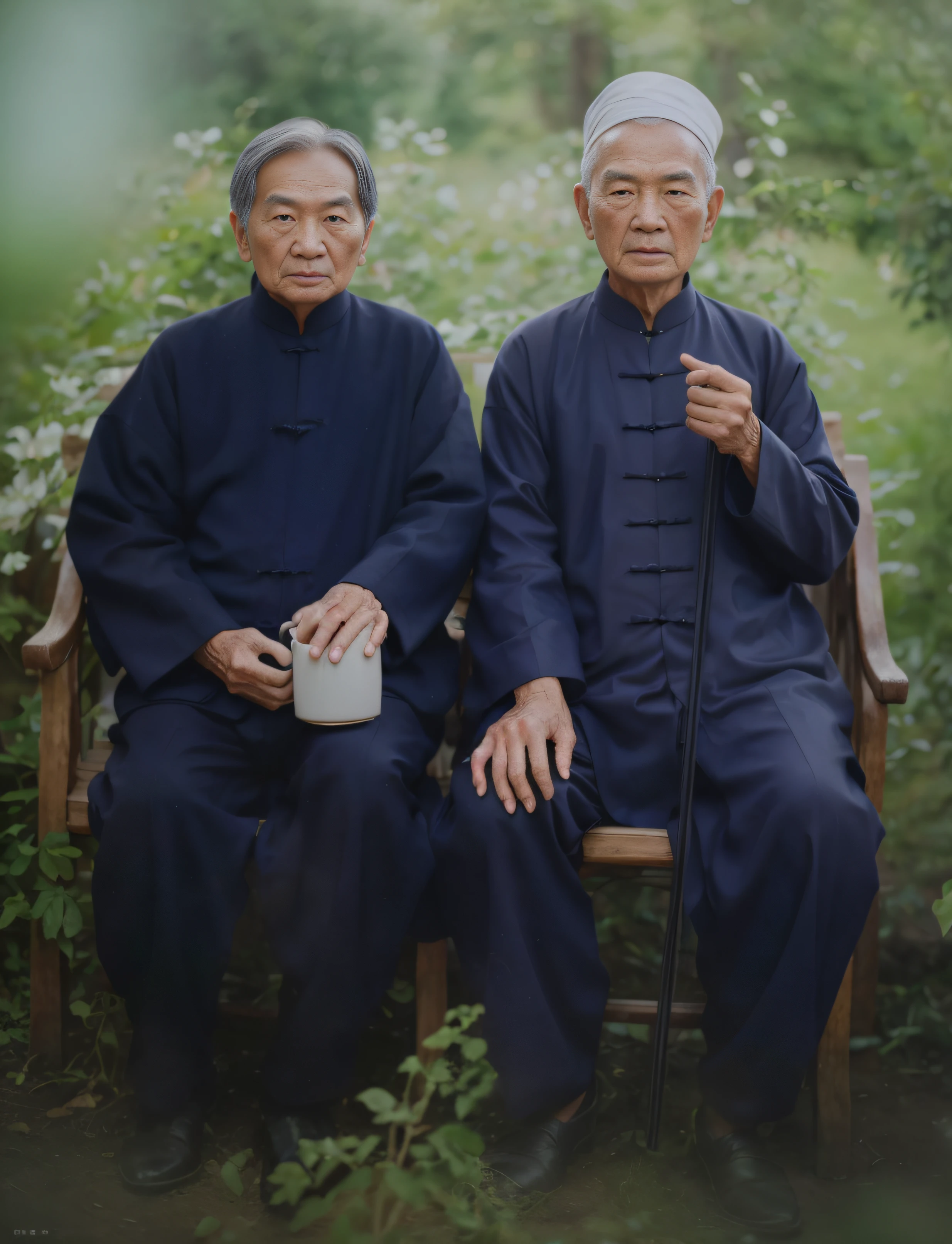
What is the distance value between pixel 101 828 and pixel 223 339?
115cm

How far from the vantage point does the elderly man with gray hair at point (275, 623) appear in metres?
2.30

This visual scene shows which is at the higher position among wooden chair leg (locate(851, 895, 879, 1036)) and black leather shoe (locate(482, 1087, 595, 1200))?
wooden chair leg (locate(851, 895, 879, 1036))

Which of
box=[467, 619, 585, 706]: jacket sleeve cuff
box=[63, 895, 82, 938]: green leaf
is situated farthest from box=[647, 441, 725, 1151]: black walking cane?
box=[63, 895, 82, 938]: green leaf

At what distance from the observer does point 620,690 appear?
98.4 inches

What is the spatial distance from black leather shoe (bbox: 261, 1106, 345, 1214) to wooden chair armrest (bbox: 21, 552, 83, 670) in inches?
42.9

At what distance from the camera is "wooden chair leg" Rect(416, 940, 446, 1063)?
2494 millimetres

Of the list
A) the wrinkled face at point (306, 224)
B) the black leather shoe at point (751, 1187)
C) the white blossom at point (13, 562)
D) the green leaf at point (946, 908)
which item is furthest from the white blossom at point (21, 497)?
the green leaf at point (946, 908)

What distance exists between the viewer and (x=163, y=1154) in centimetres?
229

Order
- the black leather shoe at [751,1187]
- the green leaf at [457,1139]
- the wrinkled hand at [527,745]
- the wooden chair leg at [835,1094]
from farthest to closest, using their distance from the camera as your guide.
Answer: the wooden chair leg at [835,1094] → the wrinkled hand at [527,745] → the black leather shoe at [751,1187] → the green leaf at [457,1139]

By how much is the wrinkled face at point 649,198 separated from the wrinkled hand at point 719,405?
305 mm

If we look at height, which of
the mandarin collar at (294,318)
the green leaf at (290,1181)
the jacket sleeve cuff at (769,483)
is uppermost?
the mandarin collar at (294,318)

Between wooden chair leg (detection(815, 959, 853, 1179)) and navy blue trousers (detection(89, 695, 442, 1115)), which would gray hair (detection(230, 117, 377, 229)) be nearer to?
navy blue trousers (detection(89, 695, 442, 1115))

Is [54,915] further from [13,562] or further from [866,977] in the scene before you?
[866,977]

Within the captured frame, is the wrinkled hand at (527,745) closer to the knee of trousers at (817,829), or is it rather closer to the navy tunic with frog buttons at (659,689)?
the navy tunic with frog buttons at (659,689)
